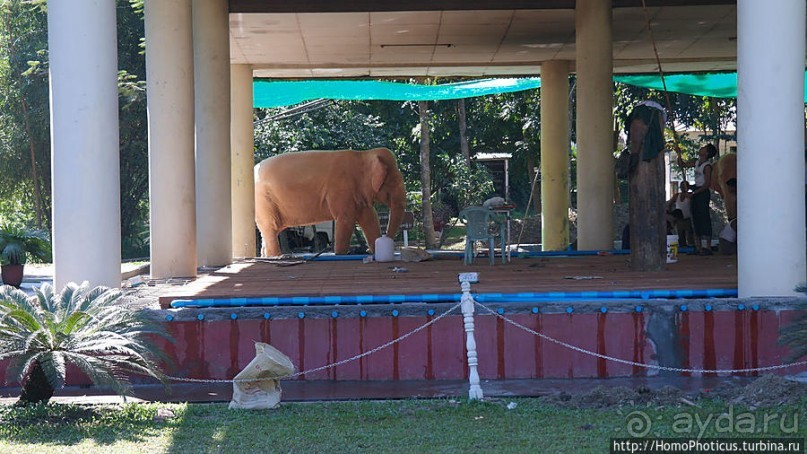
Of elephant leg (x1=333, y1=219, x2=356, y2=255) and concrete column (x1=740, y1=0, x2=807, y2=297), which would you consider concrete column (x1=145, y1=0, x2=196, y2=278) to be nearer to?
elephant leg (x1=333, y1=219, x2=356, y2=255)

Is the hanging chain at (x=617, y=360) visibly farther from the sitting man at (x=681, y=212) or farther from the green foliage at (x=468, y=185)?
the green foliage at (x=468, y=185)

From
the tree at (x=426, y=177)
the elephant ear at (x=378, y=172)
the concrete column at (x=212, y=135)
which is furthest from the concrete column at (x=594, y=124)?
the tree at (x=426, y=177)

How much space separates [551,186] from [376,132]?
10.2 metres

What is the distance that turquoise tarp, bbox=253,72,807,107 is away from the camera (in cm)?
2120

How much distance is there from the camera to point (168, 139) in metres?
11.9

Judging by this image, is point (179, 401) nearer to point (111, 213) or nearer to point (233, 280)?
point (111, 213)

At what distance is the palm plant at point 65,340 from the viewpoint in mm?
7133

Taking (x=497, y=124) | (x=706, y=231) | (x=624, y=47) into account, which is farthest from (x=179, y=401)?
(x=497, y=124)

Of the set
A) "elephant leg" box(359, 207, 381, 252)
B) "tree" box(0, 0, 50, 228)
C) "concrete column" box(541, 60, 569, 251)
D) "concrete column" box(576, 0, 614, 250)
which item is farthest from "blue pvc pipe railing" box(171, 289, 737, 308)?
"tree" box(0, 0, 50, 228)

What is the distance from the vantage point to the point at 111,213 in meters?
9.04

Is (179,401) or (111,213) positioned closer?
(179,401)

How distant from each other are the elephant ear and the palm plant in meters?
9.70

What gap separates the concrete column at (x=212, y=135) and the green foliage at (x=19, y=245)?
4.56m

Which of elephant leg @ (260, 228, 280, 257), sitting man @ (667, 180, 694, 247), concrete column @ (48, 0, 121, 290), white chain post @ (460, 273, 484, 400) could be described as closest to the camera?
white chain post @ (460, 273, 484, 400)
